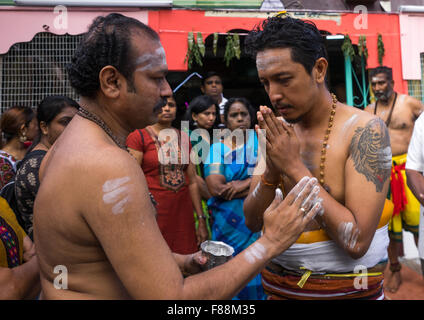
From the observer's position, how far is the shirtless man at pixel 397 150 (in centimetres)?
448

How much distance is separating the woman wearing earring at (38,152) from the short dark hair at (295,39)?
1.76 metres

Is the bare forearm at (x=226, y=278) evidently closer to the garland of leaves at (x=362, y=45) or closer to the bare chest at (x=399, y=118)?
the bare chest at (x=399, y=118)

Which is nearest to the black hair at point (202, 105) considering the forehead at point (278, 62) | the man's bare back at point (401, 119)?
the forehead at point (278, 62)

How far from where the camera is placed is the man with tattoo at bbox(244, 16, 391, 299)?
1479 millimetres

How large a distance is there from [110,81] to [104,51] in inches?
4.0

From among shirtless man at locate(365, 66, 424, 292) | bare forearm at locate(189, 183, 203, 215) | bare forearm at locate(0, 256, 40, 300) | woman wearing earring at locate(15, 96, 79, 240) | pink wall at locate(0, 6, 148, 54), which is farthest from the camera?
pink wall at locate(0, 6, 148, 54)

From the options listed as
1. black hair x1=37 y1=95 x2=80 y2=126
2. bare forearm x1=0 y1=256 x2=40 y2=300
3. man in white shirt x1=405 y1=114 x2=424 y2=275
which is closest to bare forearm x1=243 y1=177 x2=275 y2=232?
bare forearm x1=0 y1=256 x2=40 y2=300

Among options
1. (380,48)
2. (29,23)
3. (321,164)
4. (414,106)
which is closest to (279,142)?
(321,164)

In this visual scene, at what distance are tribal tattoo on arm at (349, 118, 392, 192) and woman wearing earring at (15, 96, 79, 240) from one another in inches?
78.3

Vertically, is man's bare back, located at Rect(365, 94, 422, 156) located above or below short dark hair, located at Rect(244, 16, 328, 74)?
below

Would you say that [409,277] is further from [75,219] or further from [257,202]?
[75,219]

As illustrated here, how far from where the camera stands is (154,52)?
1.26 m

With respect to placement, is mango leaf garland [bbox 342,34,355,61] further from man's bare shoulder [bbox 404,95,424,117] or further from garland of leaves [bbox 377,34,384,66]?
man's bare shoulder [bbox 404,95,424,117]
